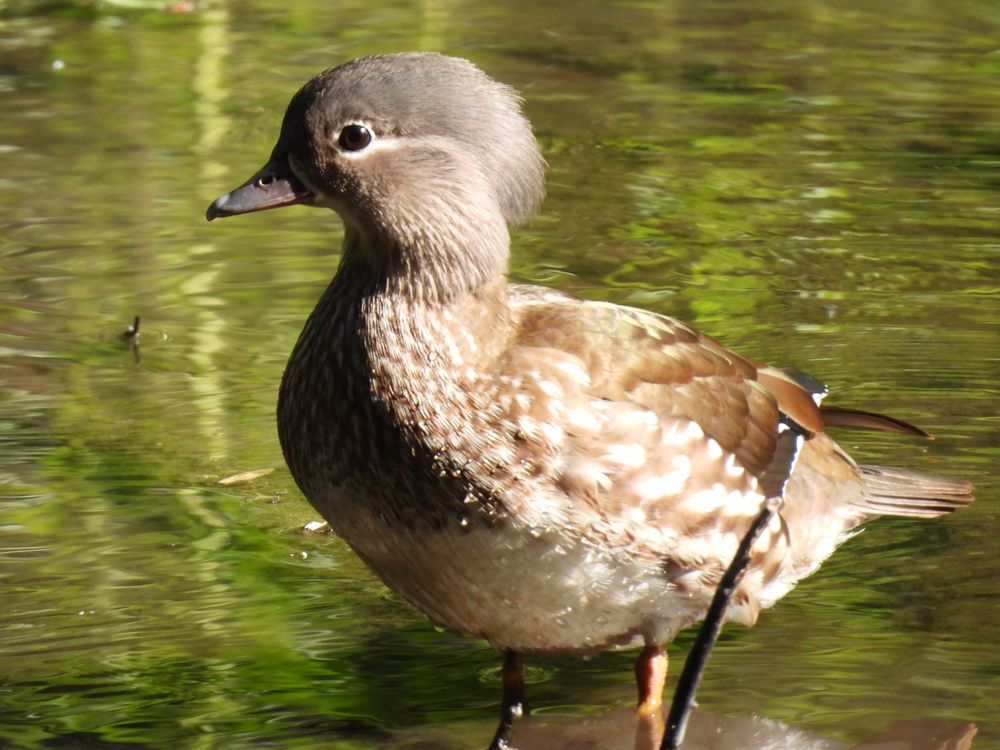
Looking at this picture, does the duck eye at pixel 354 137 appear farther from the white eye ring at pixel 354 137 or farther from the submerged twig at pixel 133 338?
the submerged twig at pixel 133 338

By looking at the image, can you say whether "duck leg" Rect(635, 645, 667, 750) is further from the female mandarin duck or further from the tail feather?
the tail feather

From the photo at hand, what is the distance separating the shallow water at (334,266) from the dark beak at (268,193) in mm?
1404

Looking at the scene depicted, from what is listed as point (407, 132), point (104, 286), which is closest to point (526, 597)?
point (407, 132)

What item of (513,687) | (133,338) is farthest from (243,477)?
(513,687)

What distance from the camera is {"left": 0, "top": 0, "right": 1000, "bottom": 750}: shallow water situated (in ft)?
15.7

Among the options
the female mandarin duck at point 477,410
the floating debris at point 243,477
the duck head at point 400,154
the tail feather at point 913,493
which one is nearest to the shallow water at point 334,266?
the floating debris at point 243,477

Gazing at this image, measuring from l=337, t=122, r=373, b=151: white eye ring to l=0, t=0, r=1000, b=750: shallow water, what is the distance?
1.59 metres

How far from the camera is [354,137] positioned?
14.1ft

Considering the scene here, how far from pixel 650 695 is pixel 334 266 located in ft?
11.8

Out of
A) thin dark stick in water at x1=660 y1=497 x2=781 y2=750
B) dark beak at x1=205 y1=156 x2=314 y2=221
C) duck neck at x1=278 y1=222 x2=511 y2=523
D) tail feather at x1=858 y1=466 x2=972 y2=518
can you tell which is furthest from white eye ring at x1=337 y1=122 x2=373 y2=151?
tail feather at x1=858 y1=466 x2=972 y2=518

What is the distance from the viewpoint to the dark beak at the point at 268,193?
4.37 metres

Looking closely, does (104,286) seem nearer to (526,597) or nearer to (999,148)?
(526,597)

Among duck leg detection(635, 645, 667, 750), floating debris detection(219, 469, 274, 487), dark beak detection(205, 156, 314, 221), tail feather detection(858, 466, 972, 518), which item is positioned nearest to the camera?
dark beak detection(205, 156, 314, 221)

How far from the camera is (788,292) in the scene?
7301mm
